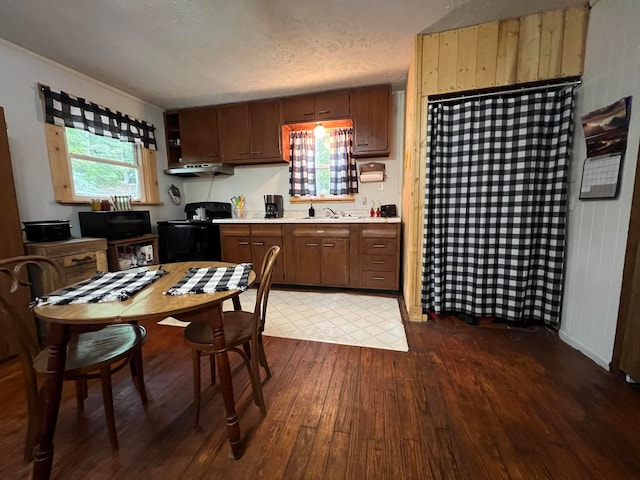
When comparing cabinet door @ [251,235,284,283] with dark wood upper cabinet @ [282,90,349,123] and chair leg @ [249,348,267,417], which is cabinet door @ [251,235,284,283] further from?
chair leg @ [249,348,267,417]

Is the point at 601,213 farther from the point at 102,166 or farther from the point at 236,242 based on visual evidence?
the point at 102,166

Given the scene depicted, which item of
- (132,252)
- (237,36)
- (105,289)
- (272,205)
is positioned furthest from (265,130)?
(105,289)

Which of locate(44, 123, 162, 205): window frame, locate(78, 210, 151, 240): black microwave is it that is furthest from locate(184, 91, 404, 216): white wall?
locate(44, 123, 162, 205): window frame

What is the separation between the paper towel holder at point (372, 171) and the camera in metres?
3.36

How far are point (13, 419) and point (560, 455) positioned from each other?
263cm

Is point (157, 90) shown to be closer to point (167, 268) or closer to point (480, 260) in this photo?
point (167, 268)

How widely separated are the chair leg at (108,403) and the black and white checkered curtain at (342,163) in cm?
294

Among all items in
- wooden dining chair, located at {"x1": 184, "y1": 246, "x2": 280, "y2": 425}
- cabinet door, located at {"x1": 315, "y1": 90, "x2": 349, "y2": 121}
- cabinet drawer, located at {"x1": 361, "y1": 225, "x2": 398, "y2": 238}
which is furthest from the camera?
cabinet door, located at {"x1": 315, "y1": 90, "x2": 349, "y2": 121}

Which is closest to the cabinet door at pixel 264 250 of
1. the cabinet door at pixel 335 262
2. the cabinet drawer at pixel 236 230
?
the cabinet drawer at pixel 236 230

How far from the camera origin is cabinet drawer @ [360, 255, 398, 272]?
301cm

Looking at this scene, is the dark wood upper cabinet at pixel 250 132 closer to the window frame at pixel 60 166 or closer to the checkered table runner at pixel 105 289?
the window frame at pixel 60 166

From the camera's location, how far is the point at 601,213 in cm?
175

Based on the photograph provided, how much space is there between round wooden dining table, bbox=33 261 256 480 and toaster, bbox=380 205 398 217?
8.21 ft

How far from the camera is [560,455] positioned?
1125 mm
